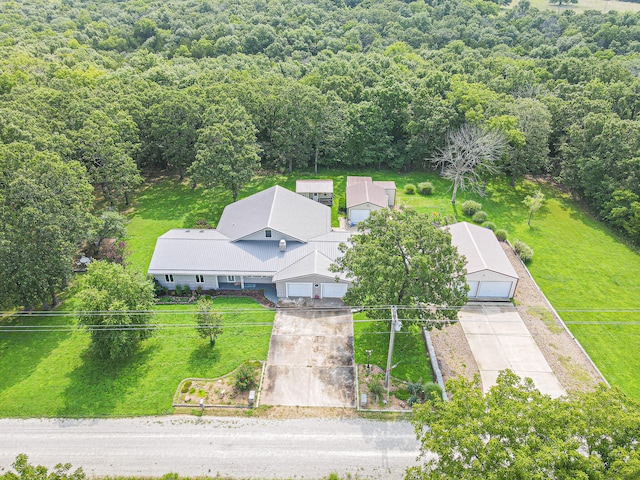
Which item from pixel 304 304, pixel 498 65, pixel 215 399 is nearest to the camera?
pixel 215 399

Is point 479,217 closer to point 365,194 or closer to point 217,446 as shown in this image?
point 365,194

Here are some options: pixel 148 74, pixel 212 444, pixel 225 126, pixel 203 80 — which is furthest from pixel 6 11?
pixel 212 444

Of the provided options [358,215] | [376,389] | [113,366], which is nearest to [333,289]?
[376,389]

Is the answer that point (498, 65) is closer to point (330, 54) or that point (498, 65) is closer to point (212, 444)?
point (330, 54)

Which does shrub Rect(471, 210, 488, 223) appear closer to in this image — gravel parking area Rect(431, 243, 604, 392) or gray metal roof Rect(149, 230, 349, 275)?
gravel parking area Rect(431, 243, 604, 392)

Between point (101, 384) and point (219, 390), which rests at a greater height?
point (219, 390)

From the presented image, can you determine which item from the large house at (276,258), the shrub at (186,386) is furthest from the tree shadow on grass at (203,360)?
the large house at (276,258)
